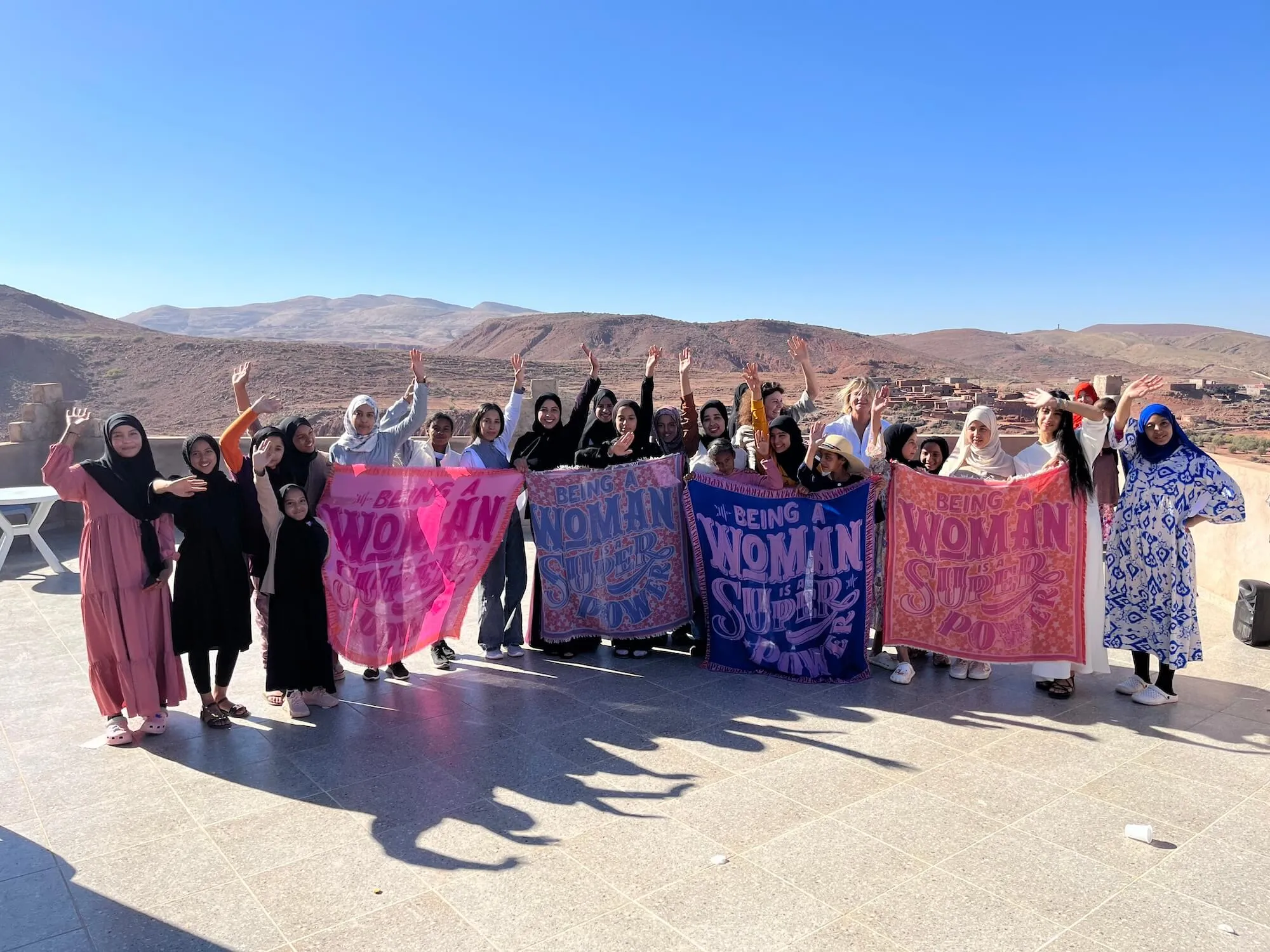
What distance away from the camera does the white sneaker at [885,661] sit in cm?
583

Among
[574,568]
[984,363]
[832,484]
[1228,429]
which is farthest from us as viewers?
[984,363]

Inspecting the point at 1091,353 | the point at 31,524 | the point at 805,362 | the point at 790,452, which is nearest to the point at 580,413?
the point at 790,452

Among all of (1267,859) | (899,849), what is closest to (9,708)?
(899,849)

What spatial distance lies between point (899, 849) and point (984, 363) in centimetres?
8567

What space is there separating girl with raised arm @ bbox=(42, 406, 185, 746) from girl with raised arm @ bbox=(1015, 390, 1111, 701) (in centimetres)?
503

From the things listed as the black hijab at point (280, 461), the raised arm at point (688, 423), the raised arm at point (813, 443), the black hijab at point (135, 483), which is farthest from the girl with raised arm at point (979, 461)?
the black hijab at point (135, 483)

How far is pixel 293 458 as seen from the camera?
17.5 feet

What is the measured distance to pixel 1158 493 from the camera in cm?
516

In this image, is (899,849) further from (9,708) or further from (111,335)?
(111,335)

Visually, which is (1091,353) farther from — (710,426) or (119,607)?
(119,607)

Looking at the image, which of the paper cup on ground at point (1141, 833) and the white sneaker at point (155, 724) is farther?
the white sneaker at point (155, 724)

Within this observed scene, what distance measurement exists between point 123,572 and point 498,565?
2291 millimetres

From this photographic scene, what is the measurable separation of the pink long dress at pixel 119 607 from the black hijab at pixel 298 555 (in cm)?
56

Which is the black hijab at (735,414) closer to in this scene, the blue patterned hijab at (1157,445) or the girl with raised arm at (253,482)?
the blue patterned hijab at (1157,445)
